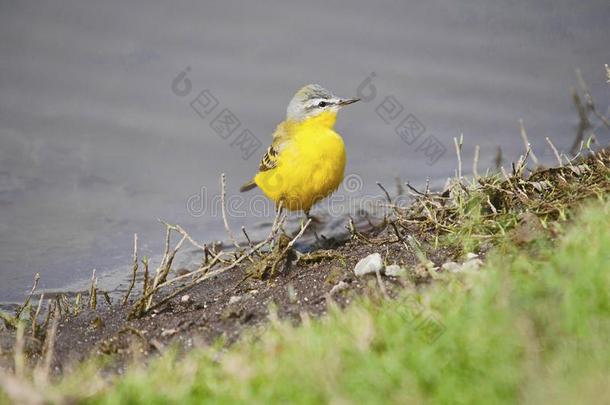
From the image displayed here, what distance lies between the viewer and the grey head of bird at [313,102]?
7.57 m

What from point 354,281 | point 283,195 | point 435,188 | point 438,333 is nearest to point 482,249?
point 354,281

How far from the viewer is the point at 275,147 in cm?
742

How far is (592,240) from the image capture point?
423 cm

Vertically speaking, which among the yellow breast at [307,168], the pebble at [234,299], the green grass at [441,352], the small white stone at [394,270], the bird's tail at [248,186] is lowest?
the green grass at [441,352]

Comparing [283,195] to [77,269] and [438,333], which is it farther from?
[438,333]

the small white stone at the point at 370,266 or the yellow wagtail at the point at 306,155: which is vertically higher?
the yellow wagtail at the point at 306,155

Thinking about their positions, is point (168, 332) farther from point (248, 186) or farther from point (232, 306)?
point (248, 186)

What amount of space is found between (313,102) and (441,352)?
427cm

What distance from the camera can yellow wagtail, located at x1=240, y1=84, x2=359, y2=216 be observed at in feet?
22.9

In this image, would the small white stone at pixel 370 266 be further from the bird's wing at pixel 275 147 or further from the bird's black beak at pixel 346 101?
the bird's black beak at pixel 346 101

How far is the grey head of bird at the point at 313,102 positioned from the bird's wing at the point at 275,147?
0.50ft

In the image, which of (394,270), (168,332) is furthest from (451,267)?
(168,332)

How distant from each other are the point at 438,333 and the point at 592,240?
102cm

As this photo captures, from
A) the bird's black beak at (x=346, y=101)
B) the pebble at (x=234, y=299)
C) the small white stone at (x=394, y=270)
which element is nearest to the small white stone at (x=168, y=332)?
the pebble at (x=234, y=299)
